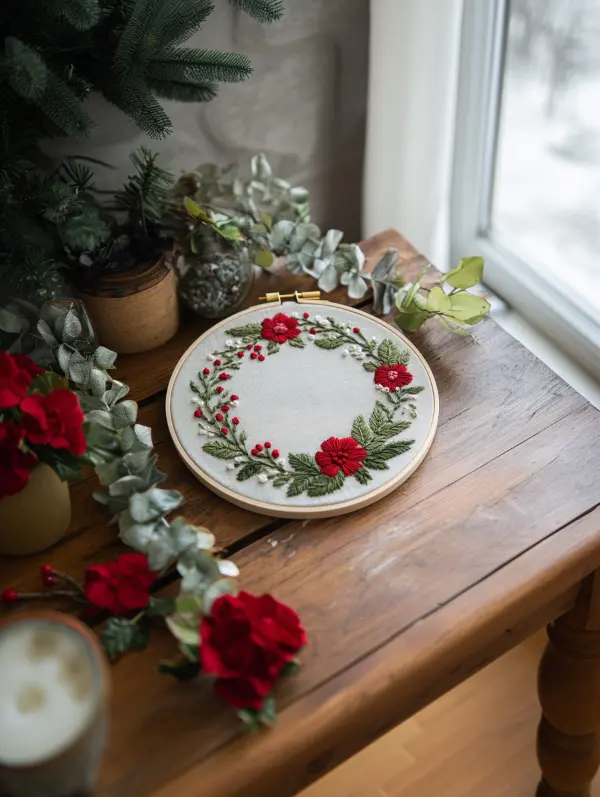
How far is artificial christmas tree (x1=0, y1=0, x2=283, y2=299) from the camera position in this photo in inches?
30.3

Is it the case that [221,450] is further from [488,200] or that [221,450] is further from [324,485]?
[488,200]

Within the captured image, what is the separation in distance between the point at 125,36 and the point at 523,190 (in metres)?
0.75

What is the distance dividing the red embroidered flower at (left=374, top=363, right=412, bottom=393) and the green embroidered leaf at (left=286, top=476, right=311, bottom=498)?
152 mm

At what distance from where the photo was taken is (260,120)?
1189mm

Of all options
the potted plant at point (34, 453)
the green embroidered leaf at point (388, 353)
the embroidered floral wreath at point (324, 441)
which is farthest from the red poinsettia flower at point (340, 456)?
the potted plant at point (34, 453)

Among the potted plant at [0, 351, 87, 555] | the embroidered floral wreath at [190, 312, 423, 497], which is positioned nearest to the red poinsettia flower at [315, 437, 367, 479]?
the embroidered floral wreath at [190, 312, 423, 497]

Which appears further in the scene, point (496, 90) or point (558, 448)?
point (496, 90)

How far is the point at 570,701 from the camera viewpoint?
3.08 ft

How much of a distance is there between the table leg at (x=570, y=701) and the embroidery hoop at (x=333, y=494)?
237mm

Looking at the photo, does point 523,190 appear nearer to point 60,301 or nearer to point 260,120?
point 260,120

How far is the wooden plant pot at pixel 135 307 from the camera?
0.94m

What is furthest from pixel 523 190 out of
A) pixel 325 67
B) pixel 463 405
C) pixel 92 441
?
pixel 92 441

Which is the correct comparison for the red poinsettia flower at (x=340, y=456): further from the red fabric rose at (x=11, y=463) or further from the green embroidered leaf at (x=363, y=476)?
the red fabric rose at (x=11, y=463)

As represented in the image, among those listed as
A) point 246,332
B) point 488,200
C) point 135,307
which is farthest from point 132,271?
point 488,200
